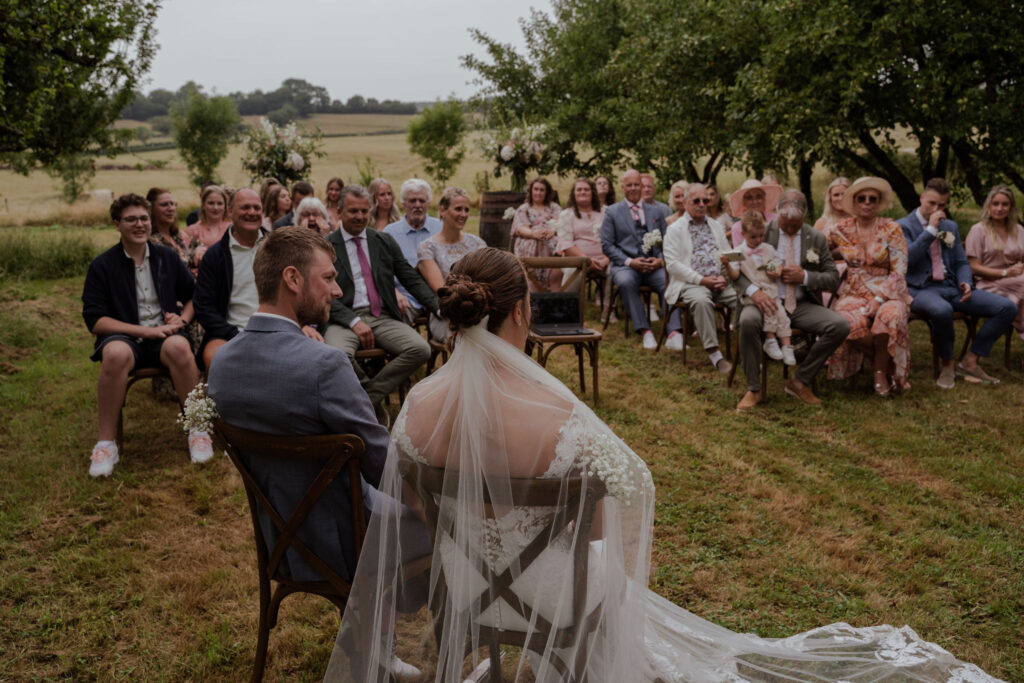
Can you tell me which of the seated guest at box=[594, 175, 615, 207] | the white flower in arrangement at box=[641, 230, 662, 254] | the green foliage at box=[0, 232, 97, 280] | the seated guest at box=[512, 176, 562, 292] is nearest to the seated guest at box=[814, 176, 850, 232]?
the white flower in arrangement at box=[641, 230, 662, 254]

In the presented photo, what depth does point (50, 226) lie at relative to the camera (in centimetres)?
2019

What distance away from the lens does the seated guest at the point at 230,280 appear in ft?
17.1

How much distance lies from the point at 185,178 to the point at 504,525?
137 feet

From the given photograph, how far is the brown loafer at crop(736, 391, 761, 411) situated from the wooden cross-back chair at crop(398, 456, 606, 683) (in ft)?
13.3

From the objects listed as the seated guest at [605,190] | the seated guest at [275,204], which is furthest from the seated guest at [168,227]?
the seated guest at [605,190]

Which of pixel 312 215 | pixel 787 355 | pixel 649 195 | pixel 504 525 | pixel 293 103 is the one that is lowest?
pixel 787 355

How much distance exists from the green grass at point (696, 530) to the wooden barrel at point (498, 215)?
459 centimetres

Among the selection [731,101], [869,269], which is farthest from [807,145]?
[869,269]

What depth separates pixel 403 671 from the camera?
7.39 ft

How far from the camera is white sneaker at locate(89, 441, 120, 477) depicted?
186 inches

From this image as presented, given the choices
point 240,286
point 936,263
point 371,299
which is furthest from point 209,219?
point 936,263

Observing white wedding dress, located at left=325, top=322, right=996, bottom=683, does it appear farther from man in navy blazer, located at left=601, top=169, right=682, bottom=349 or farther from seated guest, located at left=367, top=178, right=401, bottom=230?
man in navy blazer, located at left=601, top=169, right=682, bottom=349

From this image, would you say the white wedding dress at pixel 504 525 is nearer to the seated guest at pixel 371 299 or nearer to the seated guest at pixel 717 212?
the seated guest at pixel 371 299

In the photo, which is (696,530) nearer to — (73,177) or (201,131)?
(73,177)
